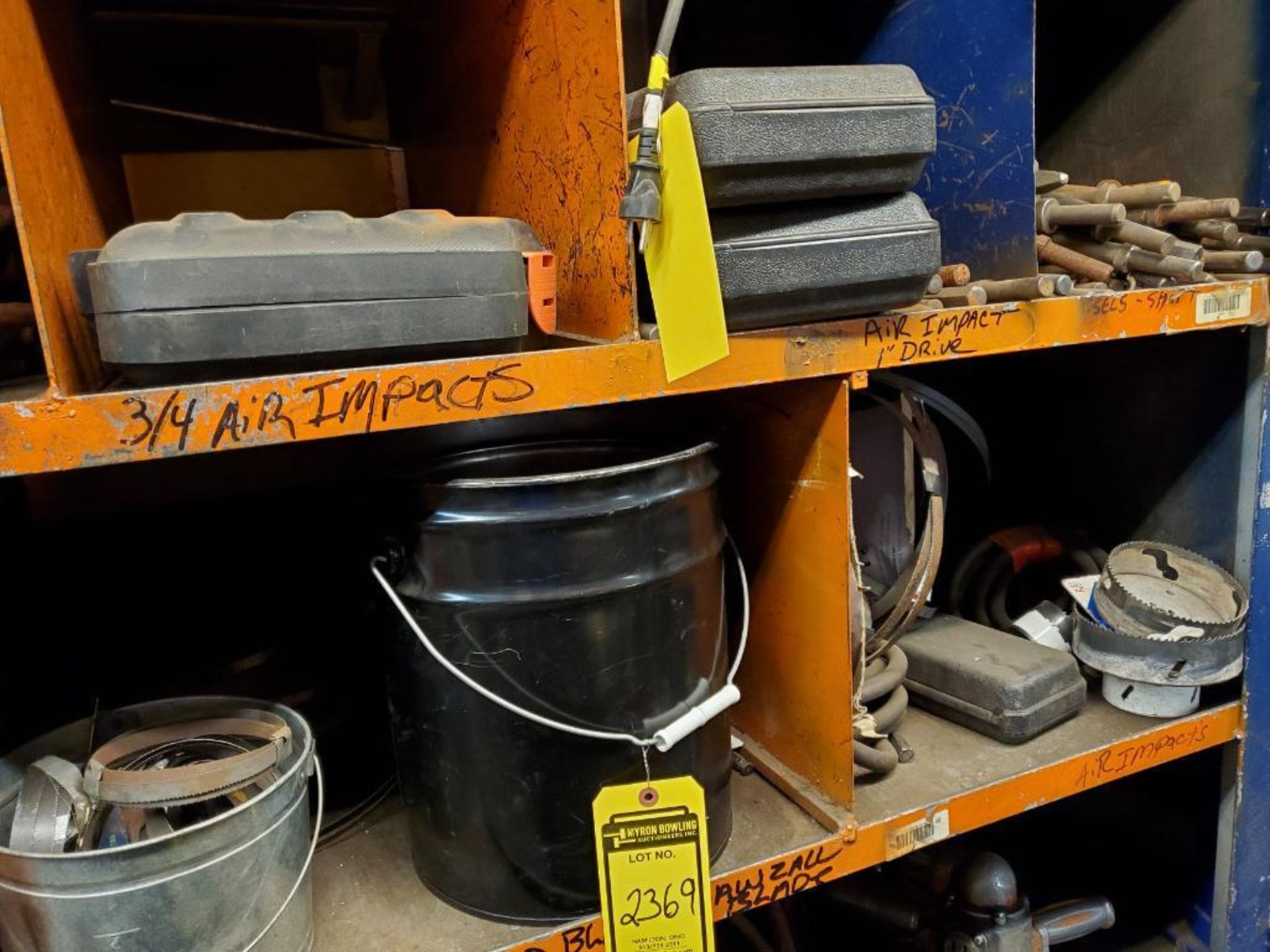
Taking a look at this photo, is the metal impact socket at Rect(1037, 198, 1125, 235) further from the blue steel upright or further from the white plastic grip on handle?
the white plastic grip on handle

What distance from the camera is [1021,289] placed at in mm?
856

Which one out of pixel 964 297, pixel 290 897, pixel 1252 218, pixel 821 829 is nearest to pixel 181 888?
pixel 290 897

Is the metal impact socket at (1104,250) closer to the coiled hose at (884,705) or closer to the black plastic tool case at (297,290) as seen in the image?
the coiled hose at (884,705)

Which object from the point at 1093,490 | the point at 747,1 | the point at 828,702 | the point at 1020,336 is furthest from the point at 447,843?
the point at 747,1

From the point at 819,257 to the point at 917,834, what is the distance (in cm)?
58

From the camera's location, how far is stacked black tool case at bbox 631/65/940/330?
654mm

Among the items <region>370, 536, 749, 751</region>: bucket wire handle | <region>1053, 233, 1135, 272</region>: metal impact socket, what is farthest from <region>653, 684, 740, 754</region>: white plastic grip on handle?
<region>1053, 233, 1135, 272</region>: metal impact socket

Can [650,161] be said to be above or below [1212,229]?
above

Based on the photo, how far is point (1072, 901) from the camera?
1.20 metres

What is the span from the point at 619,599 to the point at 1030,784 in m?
0.53

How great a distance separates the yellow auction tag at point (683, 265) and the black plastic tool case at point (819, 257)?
0.03 metres

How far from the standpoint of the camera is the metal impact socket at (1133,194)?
1003 millimetres

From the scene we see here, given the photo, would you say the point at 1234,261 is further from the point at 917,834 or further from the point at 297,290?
the point at 297,290

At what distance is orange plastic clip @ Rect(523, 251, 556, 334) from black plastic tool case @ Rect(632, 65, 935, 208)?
0.44ft
